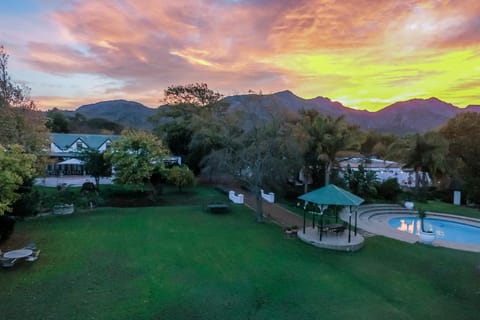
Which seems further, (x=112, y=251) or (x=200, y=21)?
(x=200, y=21)

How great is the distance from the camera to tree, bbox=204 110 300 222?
1641cm

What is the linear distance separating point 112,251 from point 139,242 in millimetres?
1282

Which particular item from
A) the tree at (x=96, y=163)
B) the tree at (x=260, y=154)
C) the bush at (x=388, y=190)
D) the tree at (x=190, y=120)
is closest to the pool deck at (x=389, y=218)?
the bush at (x=388, y=190)

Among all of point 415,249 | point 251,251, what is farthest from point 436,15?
point 251,251

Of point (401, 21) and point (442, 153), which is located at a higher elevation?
point (401, 21)

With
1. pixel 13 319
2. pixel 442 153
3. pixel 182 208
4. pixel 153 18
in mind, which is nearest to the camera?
pixel 13 319

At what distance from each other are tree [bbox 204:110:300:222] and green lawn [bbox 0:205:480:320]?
3.70m

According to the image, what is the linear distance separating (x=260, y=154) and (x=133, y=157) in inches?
372

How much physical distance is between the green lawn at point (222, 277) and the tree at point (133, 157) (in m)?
6.15

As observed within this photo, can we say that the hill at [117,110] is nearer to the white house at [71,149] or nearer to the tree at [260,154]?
the white house at [71,149]

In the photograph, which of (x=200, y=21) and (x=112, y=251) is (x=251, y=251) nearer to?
(x=112, y=251)

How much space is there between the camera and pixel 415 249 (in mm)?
12789

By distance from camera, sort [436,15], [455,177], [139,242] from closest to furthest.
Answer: [139,242], [436,15], [455,177]

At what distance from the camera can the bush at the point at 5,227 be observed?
36.7 ft
